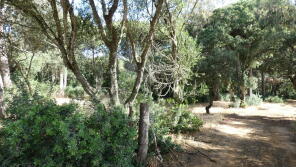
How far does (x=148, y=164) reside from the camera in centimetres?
468

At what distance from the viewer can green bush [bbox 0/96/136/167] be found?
10.8 ft

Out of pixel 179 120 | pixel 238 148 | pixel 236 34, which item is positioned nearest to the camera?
pixel 238 148

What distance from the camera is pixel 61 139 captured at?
337 centimetres

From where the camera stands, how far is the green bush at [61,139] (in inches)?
130

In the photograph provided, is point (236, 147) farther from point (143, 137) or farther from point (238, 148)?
point (143, 137)

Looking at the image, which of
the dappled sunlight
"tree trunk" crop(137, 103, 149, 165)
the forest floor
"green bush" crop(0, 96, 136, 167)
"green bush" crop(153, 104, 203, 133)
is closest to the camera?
"green bush" crop(0, 96, 136, 167)

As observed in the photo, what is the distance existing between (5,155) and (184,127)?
222 inches

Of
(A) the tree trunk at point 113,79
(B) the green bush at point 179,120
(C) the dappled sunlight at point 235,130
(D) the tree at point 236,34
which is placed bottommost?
(C) the dappled sunlight at point 235,130

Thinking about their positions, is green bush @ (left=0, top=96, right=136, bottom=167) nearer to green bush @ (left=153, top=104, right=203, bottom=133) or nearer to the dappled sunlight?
green bush @ (left=153, top=104, right=203, bottom=133)

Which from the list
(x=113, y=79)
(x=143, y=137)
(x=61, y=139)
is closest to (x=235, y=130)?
(x=143, y=137)

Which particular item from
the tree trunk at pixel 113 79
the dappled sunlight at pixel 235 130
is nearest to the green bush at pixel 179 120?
the dappled sunlight at pixel 235 130

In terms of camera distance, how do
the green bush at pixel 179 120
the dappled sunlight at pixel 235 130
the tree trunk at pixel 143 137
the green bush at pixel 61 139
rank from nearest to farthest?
the green bush at pixel 61 139 < the tree trunk at pixel 143 137 < the green bush at pixel 179 120 < the dappled sunlight at pixel 235 130

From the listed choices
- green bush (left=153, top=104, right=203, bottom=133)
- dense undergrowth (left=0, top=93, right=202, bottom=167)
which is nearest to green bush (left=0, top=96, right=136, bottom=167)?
dense undergrowth (left=0, top=93, right=202, bottom=167)

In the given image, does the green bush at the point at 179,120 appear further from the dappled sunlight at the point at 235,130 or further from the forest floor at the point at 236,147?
the dappled sunlight at the point at 235,130
